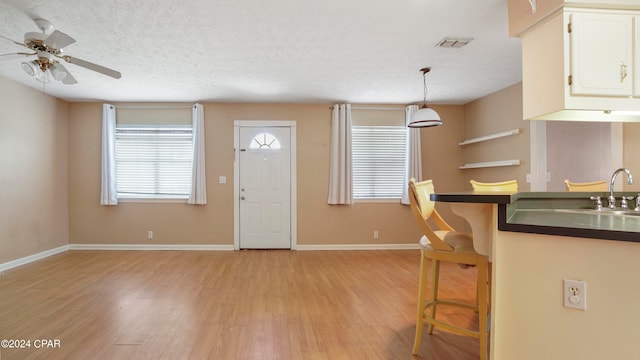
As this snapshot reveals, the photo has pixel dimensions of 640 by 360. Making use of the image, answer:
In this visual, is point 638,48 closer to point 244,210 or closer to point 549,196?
point 549,196

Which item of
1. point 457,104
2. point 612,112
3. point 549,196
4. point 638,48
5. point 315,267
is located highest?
point 457,104

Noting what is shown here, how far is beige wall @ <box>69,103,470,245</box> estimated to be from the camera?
517cm

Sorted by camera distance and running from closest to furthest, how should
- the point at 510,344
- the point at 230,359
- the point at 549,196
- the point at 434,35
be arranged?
the point at 510,344, the point at 549,196, the point at 230,359, the point at 434,35

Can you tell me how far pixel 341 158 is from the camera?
519cm

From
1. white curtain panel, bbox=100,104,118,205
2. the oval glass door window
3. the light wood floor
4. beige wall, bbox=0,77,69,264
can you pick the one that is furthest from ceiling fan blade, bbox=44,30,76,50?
the oval glass door window

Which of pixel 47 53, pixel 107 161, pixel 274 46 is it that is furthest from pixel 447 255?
pixel 107 161

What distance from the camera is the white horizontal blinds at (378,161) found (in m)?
5.39

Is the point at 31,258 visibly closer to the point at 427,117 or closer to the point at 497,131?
the point at 427,117

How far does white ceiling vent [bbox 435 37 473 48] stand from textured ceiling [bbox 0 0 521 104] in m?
0.07

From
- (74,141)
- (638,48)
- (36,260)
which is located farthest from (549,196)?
(74,141)

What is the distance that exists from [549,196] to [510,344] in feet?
2.76

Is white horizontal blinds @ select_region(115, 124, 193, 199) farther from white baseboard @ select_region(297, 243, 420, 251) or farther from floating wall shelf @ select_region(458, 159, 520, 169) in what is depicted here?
floating wall shelf @ select_region(458, 159, 520, 169)

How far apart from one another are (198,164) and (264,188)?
1137 millimetres

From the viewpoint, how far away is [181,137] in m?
5.24
